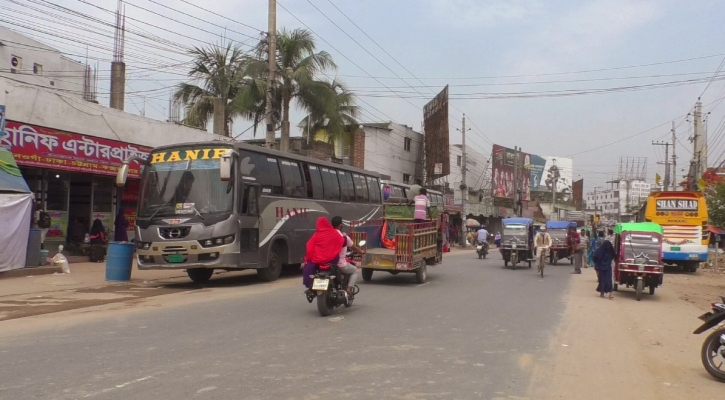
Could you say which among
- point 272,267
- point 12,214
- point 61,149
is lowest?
point 272,267

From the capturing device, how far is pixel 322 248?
994 cm

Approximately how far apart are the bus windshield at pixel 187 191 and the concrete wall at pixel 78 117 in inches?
201

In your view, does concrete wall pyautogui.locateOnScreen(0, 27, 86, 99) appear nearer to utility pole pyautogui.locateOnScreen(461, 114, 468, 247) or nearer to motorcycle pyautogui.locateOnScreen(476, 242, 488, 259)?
motorcycle pyautogui.locateOnScreen(476, 242, 488, 259)

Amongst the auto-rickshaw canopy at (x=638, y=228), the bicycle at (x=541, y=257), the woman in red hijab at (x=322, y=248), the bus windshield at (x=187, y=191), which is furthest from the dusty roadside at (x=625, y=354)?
the bus windshield at (x=187, y=191)

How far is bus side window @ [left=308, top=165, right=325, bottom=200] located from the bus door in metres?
3.24

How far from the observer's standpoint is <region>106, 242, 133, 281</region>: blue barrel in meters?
15.0

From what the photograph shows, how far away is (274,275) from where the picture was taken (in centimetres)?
1648

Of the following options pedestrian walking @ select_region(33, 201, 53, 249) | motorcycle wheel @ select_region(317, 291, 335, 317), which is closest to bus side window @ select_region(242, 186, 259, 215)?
motorcycle wheel @ select_region(317, 291, 335, 317)

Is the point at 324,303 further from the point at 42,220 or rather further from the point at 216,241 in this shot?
the point at 42,220

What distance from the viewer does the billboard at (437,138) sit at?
4662 cm

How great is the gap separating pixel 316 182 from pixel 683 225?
629 inches

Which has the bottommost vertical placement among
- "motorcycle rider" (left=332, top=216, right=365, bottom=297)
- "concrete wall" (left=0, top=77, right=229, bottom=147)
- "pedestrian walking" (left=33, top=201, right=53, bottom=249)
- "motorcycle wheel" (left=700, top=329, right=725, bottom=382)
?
"motorcycle wheel" (left=700, top=329, right=725, bottom=382)

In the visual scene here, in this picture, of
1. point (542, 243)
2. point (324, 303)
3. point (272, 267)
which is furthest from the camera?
point (542, 243)

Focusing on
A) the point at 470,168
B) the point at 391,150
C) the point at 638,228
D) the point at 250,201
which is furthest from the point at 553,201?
the point at 250,201
